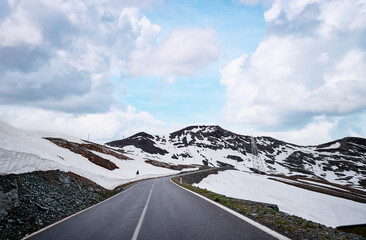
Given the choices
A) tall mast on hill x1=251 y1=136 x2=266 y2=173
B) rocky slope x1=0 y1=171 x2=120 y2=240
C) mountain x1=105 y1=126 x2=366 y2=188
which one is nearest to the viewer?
rocky slope x1=0 y1=171 x2=120 y2=240

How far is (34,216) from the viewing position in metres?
7.79

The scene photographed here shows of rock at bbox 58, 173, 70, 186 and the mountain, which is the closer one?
rock at bbox 58, 173, 70, 186

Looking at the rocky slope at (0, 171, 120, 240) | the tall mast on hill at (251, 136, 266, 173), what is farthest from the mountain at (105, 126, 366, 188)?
the rocky slope at (0, 171, 120, 240)

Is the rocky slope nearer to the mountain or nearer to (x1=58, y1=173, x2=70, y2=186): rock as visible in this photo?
(x1=58, y1=173, x2=70, y2=186): rock

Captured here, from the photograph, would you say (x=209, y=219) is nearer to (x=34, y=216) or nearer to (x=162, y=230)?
(x=162, y=230)

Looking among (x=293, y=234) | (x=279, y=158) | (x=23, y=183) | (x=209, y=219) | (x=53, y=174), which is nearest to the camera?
(x=293, y=234)

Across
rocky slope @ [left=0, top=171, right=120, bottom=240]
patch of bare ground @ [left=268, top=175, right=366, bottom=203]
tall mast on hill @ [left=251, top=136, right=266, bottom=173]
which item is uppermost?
tall mast on hill @ [left=251, top=136, right=266, bottom=173]

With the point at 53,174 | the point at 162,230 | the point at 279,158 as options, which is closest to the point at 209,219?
the point at 162,230

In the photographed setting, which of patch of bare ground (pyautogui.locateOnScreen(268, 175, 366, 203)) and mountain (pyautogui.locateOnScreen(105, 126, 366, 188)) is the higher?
mountain (pyautogui.locateOnScreen(105, 126, 366, 188))

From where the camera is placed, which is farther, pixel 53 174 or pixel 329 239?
pixel 53 174

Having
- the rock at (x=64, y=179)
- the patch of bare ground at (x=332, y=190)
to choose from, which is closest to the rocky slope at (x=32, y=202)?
the rock at (x=64, y=179)

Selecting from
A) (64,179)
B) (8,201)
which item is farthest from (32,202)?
(64,179)

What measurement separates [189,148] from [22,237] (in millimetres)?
180814

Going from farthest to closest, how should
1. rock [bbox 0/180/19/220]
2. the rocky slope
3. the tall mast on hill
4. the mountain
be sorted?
1. the mountain
2. the tall mast on hill
3. rock [bbox 0/180/19/220]
4. the rocky slope
